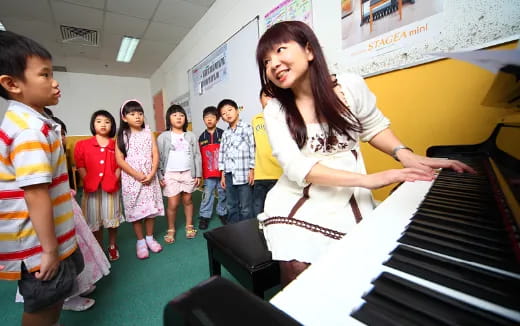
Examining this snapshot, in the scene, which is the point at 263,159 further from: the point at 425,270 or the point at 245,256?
the point at 425,270

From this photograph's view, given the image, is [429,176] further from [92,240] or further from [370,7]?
[92,240]

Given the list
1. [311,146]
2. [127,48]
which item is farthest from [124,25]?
[311,146]

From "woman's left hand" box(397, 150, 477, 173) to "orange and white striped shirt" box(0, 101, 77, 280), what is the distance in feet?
3.85

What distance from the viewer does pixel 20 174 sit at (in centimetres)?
74

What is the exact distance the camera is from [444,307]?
0.28 meters

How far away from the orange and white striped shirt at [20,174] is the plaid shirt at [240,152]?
1490mm

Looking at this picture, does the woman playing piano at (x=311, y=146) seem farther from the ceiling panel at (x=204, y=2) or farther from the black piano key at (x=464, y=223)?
the ceiling panel at (x=204, y=2)

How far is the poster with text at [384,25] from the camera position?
1230 millimetres

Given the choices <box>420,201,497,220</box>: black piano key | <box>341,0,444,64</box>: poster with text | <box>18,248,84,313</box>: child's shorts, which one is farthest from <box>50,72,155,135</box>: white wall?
<box>420,201,497,220</box>: black piano key

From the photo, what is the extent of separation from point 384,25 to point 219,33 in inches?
95.8

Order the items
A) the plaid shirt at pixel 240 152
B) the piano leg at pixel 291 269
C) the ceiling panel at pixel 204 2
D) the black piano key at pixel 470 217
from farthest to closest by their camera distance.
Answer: the ceiling panel at pixel 204 2
the plaid shirt at pixel 240 152
the piano leg at pixel 291 269
the black piano key at pixel 470 217

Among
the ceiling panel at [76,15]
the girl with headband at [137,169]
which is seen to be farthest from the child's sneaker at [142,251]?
the ceiling panel at [76,15]

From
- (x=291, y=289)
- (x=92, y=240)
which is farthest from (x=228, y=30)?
(x=291, y=289)

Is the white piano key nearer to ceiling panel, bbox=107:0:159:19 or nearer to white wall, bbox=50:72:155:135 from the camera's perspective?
ceiling panel, bbox=107:0:159:19
